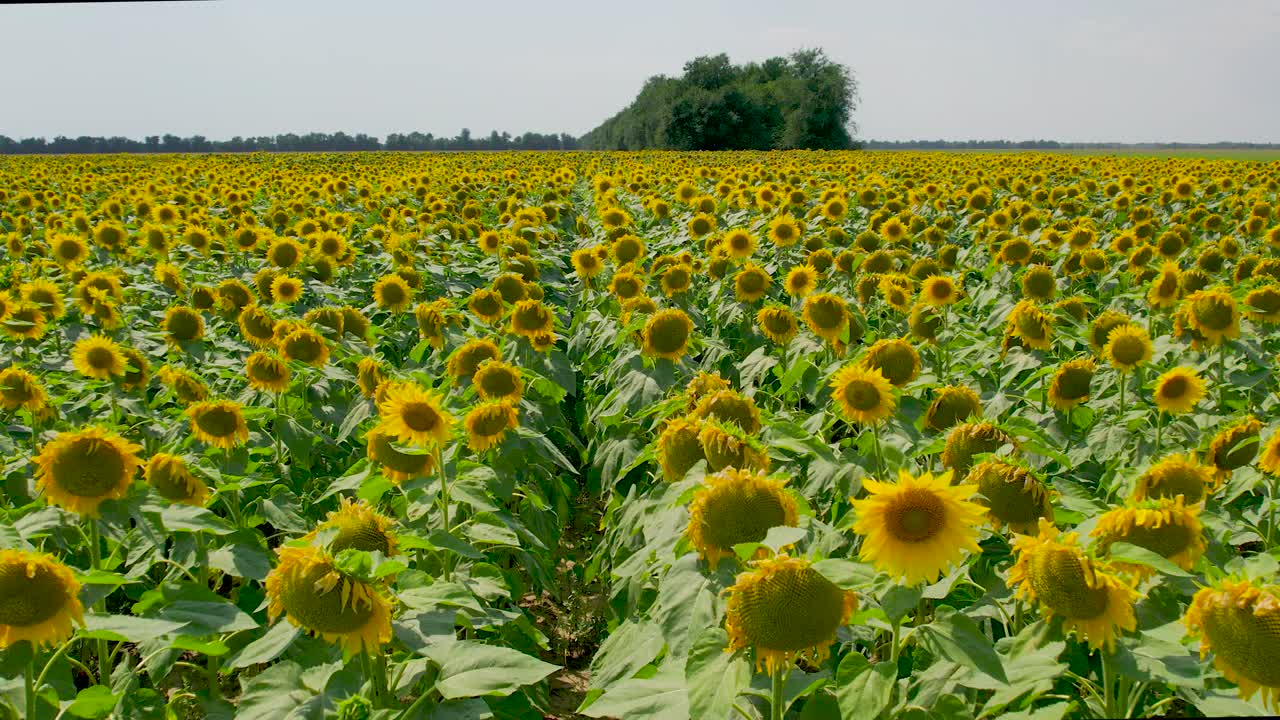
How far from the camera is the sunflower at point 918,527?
1727 millimetres

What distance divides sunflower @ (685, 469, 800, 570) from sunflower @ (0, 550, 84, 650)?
1384 millimetres

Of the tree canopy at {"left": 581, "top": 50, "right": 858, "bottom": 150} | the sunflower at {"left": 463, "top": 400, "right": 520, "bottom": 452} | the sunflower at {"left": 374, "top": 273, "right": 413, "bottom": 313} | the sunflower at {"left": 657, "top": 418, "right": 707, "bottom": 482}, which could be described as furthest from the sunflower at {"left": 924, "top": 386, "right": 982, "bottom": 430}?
the tree canopy at {"left": 581, "top": 50, "right": 858, "bottom": 150}

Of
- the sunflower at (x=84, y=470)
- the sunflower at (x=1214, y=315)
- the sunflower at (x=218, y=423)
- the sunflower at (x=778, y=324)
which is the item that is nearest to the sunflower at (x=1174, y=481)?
the sunflower at (x=778, y=324)

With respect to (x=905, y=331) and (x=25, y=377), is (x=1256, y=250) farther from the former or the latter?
(x=25, y=377)

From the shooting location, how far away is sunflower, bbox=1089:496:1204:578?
1.95 meters

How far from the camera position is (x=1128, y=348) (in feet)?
13.3

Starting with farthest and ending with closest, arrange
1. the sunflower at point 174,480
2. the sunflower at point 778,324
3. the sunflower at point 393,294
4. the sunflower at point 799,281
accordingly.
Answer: the sunflower at point 393,294
the sunflower at point 799,281
the sunflower at point 778,324
the sunflower at point 174,480

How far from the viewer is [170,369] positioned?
14.4 feet

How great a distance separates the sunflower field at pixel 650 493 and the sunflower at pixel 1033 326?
0.02 meters

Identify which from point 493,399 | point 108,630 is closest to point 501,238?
point 493,399

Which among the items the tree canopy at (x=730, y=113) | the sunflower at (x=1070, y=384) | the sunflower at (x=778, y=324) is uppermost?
A: the tree canopy at (x=730, y=113)

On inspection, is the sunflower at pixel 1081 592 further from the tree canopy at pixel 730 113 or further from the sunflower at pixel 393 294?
the tree canopy at pixel 730 113

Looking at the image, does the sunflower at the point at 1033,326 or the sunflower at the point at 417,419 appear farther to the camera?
the sunflower at the point at 1033,326

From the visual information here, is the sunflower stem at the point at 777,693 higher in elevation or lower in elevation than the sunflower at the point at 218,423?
lower
